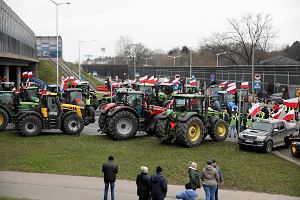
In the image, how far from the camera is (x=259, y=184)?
13930mm

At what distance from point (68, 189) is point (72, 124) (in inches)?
366

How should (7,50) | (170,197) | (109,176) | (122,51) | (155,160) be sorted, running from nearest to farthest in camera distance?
(109,176)
(170,197)
(155,160)
(7,50)
(122,51)

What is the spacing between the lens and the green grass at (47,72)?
73250mm

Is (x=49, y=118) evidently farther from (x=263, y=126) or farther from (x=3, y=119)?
(x=263, y=126)

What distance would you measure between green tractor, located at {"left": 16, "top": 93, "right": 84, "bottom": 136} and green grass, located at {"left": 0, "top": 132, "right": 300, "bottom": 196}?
1.92 ft

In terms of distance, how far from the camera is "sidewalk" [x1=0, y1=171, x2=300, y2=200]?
12.3 meters

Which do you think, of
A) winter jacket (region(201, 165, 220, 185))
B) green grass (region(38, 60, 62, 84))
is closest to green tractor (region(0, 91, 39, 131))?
winter jacket (region(201, 165, 220, 185))

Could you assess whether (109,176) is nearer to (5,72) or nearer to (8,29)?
(8,29)

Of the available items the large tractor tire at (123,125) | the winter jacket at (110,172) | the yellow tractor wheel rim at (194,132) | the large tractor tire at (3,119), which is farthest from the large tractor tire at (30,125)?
the winter jacket at (110,172)

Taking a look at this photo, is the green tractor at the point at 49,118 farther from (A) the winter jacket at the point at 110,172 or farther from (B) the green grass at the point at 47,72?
(B) the green grass at the point at 47,72

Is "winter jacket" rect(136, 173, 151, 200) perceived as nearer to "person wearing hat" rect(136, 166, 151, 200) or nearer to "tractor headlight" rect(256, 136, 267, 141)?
"person wearing hat" rect(136, 166, 151, 200)

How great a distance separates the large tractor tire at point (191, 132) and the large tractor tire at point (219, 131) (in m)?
1.14

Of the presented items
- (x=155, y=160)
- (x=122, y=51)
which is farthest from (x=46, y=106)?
(x=122, y=51)

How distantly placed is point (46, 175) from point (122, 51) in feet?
447
